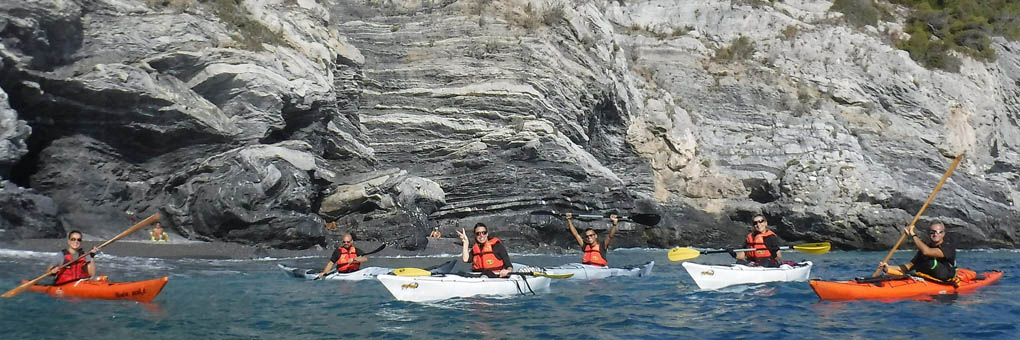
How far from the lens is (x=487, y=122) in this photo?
72.5 feet

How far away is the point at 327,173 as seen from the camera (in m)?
20.1

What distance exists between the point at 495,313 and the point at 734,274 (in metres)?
4.38

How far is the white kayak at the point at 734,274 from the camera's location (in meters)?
11.3

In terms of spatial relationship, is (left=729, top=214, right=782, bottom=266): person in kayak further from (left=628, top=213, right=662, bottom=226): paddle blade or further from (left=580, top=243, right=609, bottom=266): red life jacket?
(left=628, top=213, right=662, bottom=226): paddle blade

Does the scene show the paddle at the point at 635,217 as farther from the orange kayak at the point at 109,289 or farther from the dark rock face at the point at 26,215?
the orange kayak at the point at 109,289

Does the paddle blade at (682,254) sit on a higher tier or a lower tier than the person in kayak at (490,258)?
lower

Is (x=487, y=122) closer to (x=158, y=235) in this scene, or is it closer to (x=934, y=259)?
(x=158, y=235)

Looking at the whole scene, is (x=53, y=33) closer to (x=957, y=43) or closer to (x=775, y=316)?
(x=775, y=316)

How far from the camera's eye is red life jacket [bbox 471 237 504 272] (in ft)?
35.3

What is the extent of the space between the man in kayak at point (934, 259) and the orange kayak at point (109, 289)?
9.40 meters

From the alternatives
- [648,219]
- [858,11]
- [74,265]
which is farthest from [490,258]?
[858,11]

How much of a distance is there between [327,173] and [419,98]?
419 centimetres

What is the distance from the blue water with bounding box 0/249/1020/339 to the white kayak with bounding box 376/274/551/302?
7.3 inches

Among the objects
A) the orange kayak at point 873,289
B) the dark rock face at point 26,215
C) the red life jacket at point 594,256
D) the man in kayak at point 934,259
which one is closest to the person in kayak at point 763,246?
the man in kayak at point 934,259
